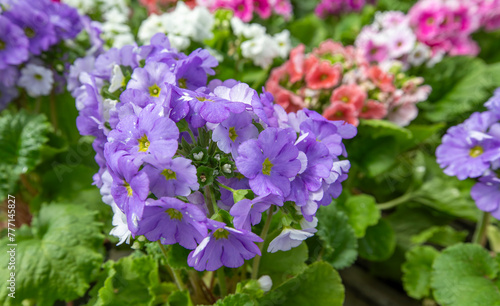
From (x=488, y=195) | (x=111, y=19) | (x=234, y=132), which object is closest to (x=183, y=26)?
(x=111, y=19)

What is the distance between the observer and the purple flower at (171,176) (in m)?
0.63

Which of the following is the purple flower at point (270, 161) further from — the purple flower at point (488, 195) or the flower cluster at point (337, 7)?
the flower cluster at point (337, 7)

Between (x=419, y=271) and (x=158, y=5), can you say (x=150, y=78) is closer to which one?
(x=419, y=271)

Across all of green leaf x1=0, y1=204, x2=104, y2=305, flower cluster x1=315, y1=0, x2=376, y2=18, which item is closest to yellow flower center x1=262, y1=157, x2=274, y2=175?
green leaf x1=0, y1=204, x2=104, y2=305

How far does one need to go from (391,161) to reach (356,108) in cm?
26

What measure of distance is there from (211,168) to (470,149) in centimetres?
83

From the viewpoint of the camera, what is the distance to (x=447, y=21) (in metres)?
1.94

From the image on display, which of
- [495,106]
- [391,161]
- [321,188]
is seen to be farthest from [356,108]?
[321,188]

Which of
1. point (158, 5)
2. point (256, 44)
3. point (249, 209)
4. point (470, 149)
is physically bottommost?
point (249, 209)

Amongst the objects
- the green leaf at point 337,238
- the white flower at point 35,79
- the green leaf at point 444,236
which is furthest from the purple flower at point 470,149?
the white flower at point 35,79

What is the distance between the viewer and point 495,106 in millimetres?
1077

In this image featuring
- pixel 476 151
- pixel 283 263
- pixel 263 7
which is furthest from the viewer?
pixel 263 7

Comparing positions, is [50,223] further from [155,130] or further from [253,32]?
[253,32]

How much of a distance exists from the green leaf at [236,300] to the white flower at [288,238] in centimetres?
13
